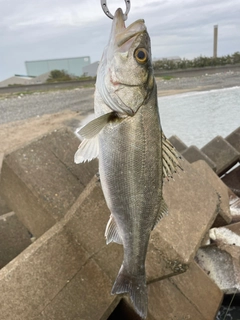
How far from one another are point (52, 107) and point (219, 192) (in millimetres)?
17575

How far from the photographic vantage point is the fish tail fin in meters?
2.39

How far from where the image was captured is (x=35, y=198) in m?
3.14

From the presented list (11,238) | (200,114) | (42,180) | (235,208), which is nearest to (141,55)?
(42,180)

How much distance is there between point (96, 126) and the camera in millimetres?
1990

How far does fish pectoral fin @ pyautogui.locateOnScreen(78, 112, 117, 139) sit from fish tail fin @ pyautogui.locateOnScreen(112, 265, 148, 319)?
1.00 m

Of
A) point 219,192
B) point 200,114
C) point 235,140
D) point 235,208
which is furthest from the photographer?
point 200,114

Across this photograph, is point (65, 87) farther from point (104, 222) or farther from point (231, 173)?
point (104, 222)

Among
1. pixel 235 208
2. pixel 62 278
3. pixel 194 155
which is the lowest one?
pixel 235 208

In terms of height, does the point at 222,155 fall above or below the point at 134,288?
below

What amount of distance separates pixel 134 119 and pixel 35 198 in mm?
Answer: 1487

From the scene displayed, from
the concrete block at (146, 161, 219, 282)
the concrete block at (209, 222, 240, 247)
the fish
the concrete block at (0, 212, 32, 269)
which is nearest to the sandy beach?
the concrete block at (0, 212, 32, 269)

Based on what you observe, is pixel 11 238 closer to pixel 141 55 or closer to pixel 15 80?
pixel 141 55

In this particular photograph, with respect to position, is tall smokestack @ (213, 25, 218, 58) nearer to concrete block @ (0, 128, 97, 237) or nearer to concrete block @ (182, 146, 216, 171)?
concrete block @ (182, 146, 216, 171)

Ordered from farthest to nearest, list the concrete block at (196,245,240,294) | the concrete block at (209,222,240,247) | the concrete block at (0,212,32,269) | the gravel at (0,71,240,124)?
the gravel at (0,71,240,124)
the concrete block at (209,222,240,247)
the concrete block at (196,245,240,294)
the concrete block at (0,212,32,269)
